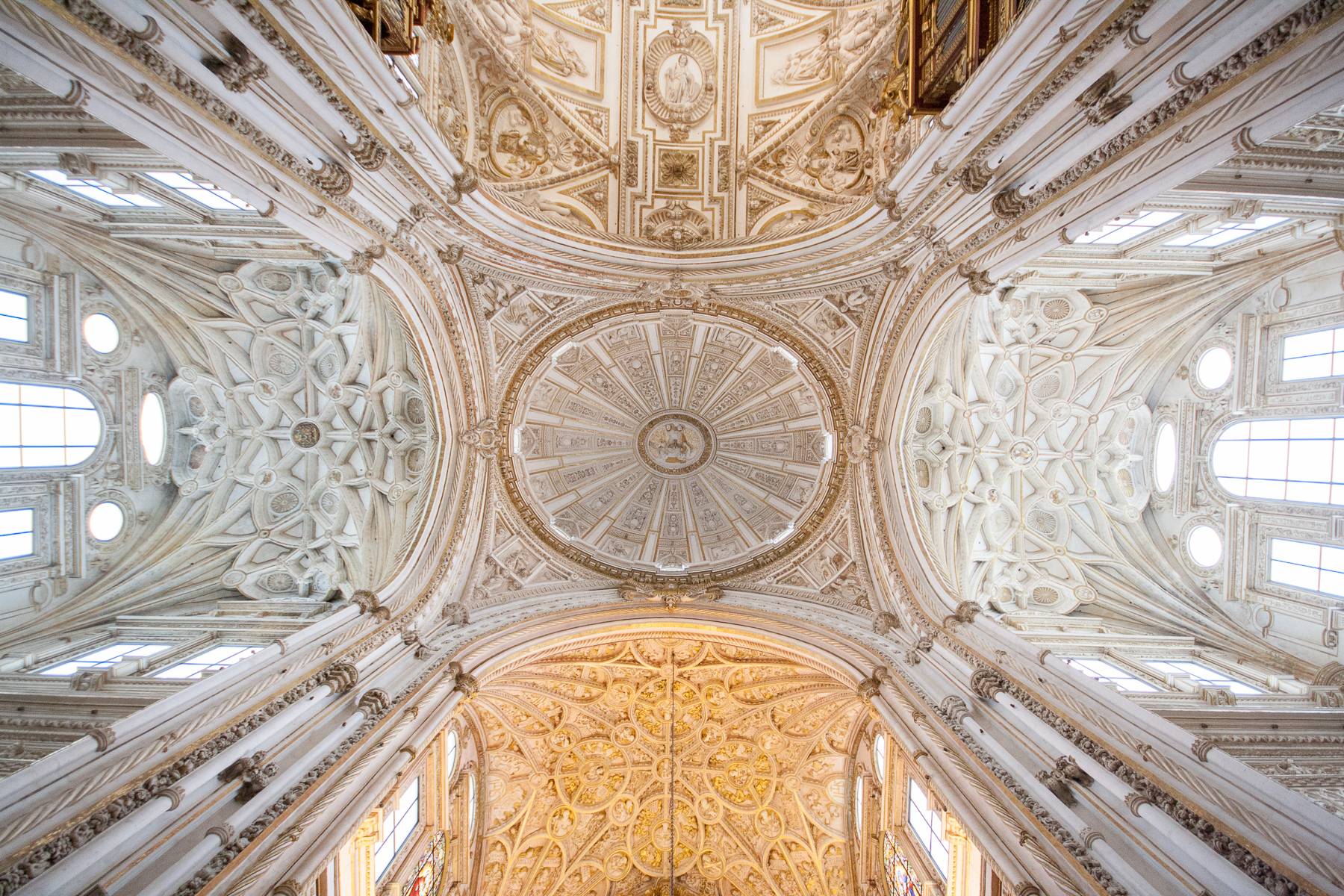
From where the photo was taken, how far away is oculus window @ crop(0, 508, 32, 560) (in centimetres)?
1326

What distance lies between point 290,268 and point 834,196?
47.6 feet

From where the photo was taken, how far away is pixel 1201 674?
43.9 feet

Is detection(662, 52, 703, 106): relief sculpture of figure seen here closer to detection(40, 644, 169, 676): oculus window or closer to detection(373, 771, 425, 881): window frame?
detection(373, 771, 425, 881): window frame

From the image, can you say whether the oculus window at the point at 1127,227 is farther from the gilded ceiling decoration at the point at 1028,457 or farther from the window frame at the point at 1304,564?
the window frame at the point at 1304,564

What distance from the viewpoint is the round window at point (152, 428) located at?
51.9 ft

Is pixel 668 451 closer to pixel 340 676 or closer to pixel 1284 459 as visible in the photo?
pixel 340 676

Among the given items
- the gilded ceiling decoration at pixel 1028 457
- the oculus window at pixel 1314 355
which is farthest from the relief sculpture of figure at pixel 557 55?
the oculus window at pixel 1314 355

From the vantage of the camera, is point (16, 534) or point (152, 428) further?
point (152, 428)

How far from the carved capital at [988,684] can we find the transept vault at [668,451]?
0.20 m

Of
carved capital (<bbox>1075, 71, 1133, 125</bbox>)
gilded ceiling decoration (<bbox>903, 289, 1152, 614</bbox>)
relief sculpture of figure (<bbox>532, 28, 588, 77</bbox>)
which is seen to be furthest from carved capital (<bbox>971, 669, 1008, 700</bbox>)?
relief sculpture of figure (<bbox>532, 28, 588, 77</bbox>)

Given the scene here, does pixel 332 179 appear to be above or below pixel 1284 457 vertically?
above

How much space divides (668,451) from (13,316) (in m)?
16.0

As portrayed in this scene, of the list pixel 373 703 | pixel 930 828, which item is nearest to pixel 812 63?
pixel 373 703

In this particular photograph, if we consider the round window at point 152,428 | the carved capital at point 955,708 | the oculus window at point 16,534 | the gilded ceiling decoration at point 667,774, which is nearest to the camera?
the carved capital at point 955,708
